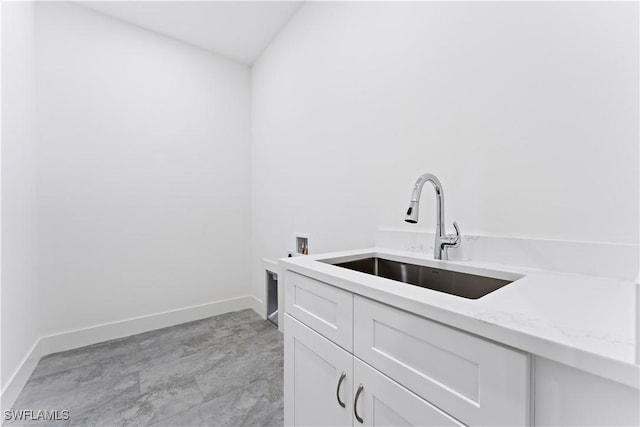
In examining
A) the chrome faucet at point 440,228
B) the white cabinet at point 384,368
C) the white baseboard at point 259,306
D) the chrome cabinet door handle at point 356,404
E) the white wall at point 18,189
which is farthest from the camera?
the white baseboard at point 259,306

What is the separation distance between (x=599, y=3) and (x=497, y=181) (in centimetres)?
58

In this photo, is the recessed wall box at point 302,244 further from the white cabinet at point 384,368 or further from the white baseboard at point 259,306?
the white cabinet at point 384,368

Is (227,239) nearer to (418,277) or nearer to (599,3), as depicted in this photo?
(418,277)

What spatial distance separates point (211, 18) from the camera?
7.73 ft

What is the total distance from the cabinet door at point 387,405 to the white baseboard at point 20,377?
6.17ft

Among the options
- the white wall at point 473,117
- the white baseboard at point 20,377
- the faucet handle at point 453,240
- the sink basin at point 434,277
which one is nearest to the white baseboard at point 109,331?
the white baseboard at point 20,377

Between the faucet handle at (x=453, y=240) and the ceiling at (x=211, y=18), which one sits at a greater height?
the ceiling at (x=211, y=18)

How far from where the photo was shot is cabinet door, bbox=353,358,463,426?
65 cm

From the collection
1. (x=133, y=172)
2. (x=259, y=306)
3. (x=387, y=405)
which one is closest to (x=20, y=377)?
(x=133, y=172)

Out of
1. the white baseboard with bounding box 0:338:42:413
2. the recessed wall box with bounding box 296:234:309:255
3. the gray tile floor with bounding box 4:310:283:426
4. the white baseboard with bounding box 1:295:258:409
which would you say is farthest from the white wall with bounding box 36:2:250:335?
the recessed wall box with bounding box 296:234:309:255

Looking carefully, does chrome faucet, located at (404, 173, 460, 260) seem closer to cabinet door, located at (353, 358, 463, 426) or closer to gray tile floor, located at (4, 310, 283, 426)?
cabinet door, located at (353, 358, 463, 426)

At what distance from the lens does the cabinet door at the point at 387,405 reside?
65 cm

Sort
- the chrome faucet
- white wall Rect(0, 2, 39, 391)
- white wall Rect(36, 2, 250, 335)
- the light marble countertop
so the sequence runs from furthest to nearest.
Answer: white wall Rect(36, 2, 250, 335), white wall Rect(0, 2, 39, 391), the chrome faucet, the light marble countertop

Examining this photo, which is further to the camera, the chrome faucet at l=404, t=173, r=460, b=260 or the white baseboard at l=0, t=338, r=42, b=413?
the white baseboard at l=0, t=338, r=42, b=413
